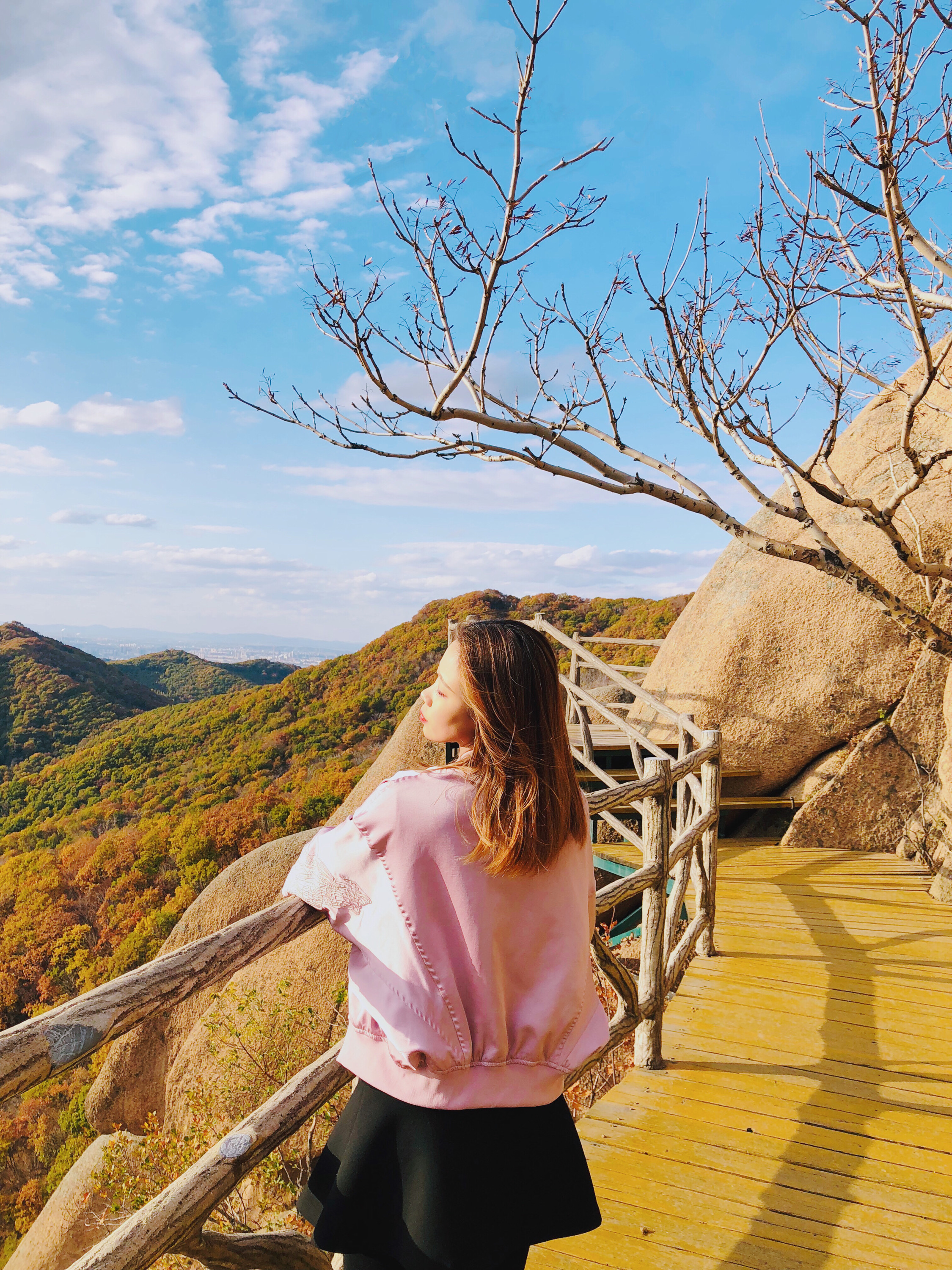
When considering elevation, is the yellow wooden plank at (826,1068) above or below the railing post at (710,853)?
below

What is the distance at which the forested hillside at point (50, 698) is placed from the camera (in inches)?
1179

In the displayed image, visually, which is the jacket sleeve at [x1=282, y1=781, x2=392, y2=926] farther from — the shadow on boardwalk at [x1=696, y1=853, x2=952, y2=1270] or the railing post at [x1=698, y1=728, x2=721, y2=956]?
the railing post at [x1=698, y1=728, x2=721, y2=956]

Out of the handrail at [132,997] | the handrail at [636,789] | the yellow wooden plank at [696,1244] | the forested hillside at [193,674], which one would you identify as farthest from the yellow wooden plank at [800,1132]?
the forested hillside at [193,674]

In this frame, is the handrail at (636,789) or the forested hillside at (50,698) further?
the forested hillside at (50,698)

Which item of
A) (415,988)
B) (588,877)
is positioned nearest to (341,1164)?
(415,988)

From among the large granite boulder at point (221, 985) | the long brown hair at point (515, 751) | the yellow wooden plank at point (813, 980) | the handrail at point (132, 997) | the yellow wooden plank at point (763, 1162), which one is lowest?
the large granite boulder at point (221, 985)

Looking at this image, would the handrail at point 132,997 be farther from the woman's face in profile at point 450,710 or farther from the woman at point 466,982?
the woman's face in profile at point 450,710

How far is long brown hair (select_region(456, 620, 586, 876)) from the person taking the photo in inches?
51.9

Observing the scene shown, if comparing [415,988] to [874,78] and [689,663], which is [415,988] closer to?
[874,78]

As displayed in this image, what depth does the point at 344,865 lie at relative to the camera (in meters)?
1.38

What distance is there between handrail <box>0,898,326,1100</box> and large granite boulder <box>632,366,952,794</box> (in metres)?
6.27

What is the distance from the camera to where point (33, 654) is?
34.3 meters

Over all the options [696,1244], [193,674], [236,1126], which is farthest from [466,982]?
[193,674]

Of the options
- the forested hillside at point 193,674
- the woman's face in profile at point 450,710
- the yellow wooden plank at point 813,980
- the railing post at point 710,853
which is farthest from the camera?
the forested hillside at point 193,674
